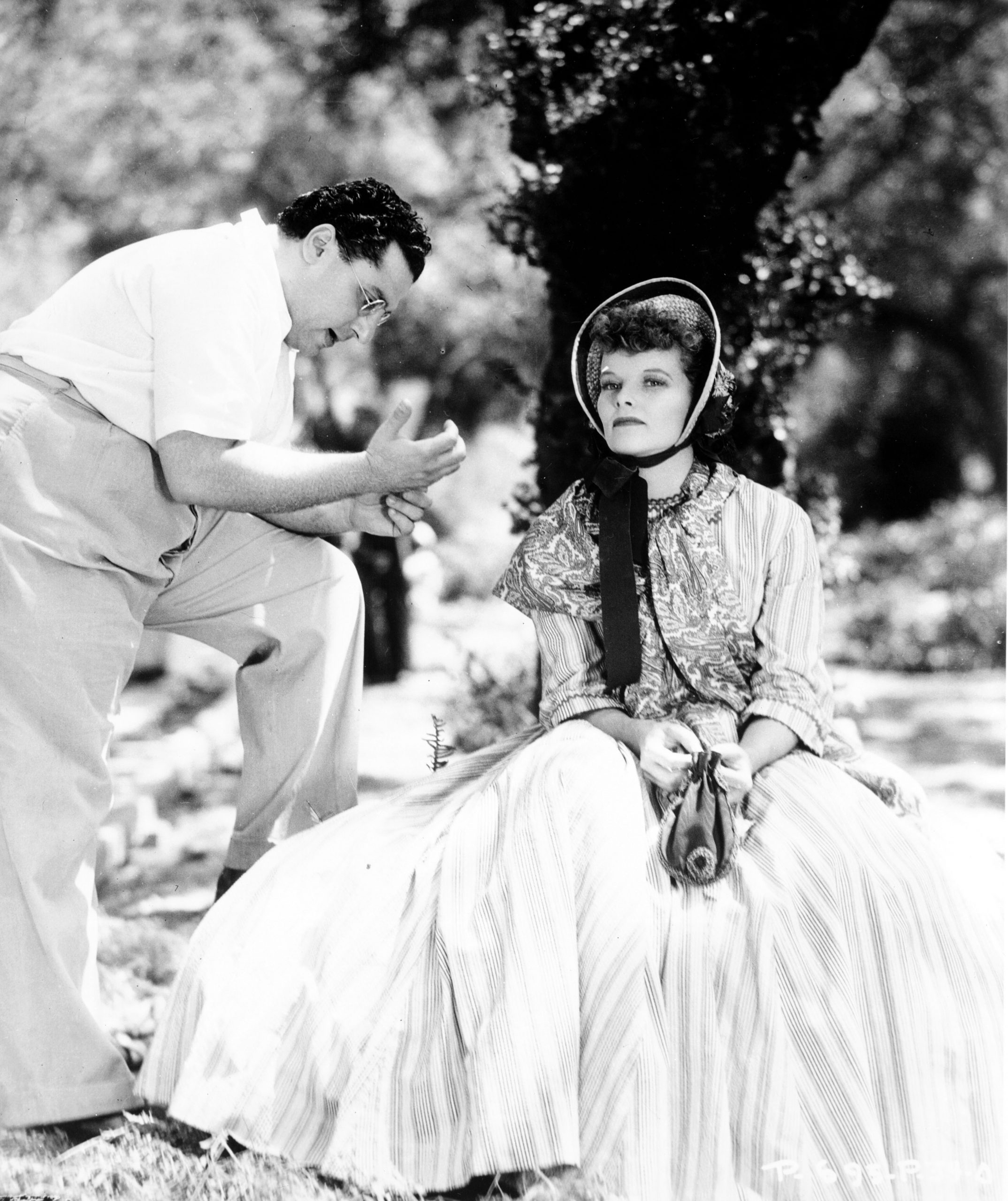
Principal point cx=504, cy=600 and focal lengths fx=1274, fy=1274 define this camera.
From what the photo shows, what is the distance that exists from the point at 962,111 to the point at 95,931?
29.7 ft

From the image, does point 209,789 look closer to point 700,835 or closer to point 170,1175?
point 170,1175

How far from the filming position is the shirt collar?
300 cm

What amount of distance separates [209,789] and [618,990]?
337 centimetres

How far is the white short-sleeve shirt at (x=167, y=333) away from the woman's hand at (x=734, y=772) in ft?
4.27

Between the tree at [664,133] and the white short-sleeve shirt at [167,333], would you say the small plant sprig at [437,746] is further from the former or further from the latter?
the white short-sleeve shirt at [167,333]

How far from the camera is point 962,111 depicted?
9.48m

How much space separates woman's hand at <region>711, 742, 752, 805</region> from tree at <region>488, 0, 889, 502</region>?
1436 mm

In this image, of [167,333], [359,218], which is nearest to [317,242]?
[359,218]

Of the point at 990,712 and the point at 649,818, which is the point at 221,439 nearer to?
the point at 649,818

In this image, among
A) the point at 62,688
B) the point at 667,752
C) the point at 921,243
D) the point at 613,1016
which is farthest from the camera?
the point at 921,243

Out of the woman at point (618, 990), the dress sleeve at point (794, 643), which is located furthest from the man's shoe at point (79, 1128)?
the dress sleeve at point (794, 643)

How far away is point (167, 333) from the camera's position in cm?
283

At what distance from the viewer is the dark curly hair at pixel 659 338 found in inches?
128

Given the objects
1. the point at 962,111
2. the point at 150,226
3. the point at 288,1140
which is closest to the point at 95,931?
the point at 288,1140
